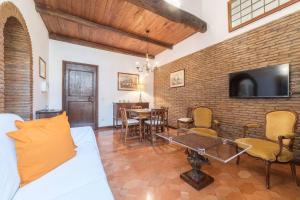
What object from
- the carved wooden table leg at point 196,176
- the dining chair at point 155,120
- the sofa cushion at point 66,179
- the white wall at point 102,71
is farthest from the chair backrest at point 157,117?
the white wall at point 102,71

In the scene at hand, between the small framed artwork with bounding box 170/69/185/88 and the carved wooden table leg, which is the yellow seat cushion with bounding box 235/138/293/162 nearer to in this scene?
the carved wooden table leg

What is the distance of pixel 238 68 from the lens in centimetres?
305

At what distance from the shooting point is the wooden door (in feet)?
14.8

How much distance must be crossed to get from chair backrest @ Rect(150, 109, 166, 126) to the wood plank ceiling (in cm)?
210

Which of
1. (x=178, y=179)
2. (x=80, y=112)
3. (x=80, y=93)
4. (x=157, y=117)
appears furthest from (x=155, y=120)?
(x=80, y=93)

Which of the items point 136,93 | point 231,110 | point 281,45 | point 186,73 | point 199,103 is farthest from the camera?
point 136,93

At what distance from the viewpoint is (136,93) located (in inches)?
229

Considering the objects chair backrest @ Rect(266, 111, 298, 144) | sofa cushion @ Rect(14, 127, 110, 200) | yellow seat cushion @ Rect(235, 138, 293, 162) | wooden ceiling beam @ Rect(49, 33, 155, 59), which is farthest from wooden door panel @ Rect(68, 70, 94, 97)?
chair backrest @ Rect(266, 111, 298, 144)

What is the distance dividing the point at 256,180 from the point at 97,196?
2.03m

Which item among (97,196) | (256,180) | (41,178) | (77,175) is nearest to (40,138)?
(41,178)

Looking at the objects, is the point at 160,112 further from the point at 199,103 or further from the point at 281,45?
the point at 281,45

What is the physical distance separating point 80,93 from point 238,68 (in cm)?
444

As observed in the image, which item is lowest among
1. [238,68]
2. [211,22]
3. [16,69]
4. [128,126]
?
[128,126]

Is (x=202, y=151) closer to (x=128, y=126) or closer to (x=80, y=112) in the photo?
(x=128, y=126)
